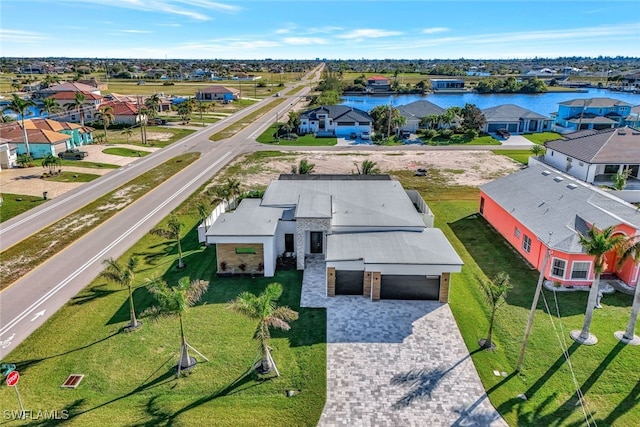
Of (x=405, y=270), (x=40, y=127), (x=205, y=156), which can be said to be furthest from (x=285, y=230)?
(x=40, y=127)

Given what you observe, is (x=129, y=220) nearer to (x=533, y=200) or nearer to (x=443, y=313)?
(x=443, y=313)

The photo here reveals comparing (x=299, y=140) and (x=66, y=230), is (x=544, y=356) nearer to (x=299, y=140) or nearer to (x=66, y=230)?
(x=66, y=230)

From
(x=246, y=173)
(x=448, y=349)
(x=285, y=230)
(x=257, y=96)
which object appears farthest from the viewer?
(x=257, y=96)

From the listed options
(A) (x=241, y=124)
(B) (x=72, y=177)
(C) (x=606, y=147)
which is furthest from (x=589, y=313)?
(A) (x=241, y=124)

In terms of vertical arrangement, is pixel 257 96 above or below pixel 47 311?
above

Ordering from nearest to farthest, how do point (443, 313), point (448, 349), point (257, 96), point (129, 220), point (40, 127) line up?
1. point (448, 349)
2. point (443, 313)
3. point (129, 220)
4. point (40, 127)
5. point (257, 96)

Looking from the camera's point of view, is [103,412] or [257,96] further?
[257,96]
